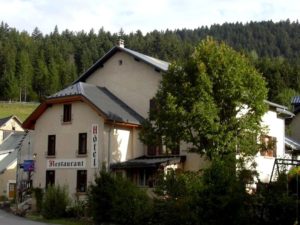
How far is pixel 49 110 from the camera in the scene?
129 ft

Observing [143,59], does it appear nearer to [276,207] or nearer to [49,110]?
[49,110]

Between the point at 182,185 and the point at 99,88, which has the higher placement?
the point at 99,88

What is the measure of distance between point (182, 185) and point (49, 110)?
1724cm

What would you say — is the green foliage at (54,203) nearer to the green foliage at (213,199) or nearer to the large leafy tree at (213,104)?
the large leafy tree at (213,104)

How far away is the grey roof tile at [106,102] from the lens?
36.3 metres

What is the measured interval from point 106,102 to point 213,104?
12080mm

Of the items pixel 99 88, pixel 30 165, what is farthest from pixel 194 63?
pixel 30 165

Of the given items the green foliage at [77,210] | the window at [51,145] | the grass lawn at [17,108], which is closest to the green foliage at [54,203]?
the green foliage at [77,210]

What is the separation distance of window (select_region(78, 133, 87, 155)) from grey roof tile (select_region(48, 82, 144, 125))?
2588 mm

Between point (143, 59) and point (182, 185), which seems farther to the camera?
point (143, 59)

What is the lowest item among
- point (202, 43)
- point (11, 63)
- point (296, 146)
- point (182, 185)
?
point (182, 185)

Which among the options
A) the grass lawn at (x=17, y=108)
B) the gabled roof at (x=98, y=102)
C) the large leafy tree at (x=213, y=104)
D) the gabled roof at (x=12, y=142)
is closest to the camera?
the large leafy tree at (x=213, y=104)

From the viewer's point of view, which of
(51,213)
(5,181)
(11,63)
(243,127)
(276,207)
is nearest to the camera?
(276,207)

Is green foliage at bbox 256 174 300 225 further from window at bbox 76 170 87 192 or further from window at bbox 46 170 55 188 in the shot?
window at bbox 46 170 55 188
